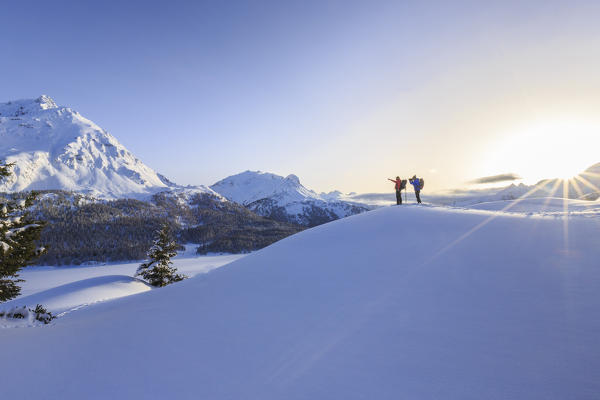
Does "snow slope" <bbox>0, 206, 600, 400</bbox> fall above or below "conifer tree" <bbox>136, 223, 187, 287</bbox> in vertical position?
above

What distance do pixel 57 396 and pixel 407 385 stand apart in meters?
5.99

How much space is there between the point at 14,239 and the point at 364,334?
11.0m

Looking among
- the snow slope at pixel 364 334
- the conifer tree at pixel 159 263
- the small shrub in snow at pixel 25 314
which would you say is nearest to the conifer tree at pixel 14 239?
the small shrub in snow at pixel 25 314

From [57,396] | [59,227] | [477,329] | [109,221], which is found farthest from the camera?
[109,221]

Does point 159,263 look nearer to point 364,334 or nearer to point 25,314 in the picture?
point 25,314

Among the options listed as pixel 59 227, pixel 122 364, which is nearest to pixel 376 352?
pixel 122 364

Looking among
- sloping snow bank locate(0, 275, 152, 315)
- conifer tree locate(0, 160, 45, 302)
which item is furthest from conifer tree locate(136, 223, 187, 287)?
conifer tree locate(0, 160, 45, 302)

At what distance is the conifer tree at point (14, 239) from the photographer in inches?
317

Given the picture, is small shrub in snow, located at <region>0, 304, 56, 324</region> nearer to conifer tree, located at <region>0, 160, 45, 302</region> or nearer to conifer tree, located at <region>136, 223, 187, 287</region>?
conifer tree, located at <region>0, 160, 45, 302</region>

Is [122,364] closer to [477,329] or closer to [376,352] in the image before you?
[376,352]

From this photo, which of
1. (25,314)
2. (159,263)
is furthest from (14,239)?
(159,263)

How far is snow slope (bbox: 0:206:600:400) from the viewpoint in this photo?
13.4 feet

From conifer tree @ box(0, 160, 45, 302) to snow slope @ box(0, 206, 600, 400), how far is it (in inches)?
103

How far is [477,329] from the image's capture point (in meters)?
4.95
